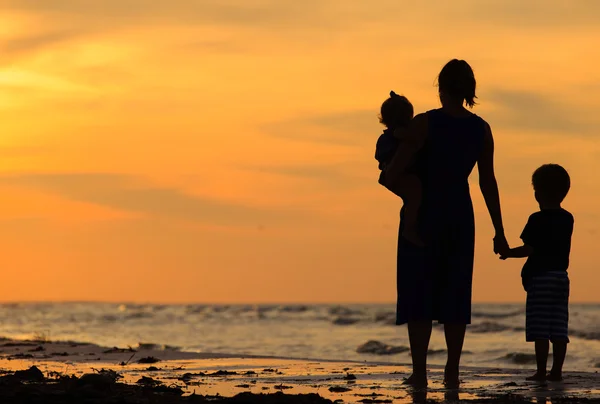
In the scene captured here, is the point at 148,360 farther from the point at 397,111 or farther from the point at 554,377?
the point at 397,111

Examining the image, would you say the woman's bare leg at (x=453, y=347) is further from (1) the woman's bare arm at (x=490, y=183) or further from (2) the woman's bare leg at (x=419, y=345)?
Answer: (1) the woman's bare arm at (x=490, y=183)

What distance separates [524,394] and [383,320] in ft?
84.5

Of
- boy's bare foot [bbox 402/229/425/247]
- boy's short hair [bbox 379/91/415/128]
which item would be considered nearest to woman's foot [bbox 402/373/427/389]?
boy's bare foot [bbox 402/229/425/247]

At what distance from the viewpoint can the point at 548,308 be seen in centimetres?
763

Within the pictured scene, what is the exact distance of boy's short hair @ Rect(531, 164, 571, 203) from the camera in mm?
7566

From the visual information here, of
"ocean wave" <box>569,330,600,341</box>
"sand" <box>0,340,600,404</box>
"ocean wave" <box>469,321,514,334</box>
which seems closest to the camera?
"sand" <box>0,340,600,404</box>

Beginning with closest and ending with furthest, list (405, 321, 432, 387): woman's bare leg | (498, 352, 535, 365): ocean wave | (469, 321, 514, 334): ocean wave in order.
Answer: (405, 321, 432, 387): woman's bare leg < (498, 352, 535, 365): ocean wave < (469, 321, 514, 334): ocean wave

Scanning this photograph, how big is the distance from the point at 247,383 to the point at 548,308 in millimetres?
2427

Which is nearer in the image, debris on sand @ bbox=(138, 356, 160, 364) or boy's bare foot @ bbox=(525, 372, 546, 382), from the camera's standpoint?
boy's bare foot @ bbox=(525, 372, 546, 382)

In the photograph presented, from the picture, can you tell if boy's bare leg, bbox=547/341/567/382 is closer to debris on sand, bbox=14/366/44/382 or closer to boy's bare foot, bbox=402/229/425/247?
boy's bare foot, bbox=402/229/425/247

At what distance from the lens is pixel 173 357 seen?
1062cm

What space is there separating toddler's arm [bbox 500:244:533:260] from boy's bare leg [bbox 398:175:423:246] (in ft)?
3.03

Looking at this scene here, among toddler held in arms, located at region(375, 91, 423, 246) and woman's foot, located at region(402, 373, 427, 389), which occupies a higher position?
toddler held in arms, located at region(375, 91, 423, 246)

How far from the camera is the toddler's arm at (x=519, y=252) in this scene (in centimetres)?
711
